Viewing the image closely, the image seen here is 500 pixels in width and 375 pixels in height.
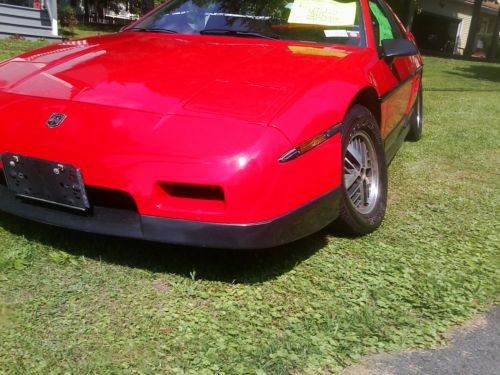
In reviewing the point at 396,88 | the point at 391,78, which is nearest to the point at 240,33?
the point at 391,78

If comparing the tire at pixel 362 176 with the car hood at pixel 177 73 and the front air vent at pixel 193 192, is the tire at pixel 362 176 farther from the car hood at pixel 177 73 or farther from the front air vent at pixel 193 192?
the front air vent at pixel 193 192

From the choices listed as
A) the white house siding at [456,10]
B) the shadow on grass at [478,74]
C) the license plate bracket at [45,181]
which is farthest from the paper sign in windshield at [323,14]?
the white house siding at [456,10]

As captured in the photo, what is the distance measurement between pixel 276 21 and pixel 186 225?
6.19ft

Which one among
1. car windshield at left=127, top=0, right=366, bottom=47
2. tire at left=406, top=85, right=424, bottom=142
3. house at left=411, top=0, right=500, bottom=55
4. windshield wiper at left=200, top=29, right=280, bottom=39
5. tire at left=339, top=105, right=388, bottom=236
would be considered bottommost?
house at left=411, top=0, right=500, bottom=55

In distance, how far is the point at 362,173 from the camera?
3158 mm

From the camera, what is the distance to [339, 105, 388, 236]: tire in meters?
2.86

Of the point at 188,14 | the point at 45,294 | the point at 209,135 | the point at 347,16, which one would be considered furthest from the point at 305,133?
the point at 188,14

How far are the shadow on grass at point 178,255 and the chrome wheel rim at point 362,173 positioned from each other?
0.40 metres

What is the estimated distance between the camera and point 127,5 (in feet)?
80.0

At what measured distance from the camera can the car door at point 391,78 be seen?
351 centimetres

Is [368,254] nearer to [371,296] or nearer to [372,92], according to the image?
[371,296]

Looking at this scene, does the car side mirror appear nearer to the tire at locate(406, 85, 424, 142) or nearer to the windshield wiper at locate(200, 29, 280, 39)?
the windshield wiper at locate(200, 29, 280, 39)

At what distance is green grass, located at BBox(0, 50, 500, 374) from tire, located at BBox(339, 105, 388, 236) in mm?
128

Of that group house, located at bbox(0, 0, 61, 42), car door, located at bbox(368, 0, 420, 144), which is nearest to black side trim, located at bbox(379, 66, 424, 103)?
car door, located at bbox(368, 0, 420, 144)
